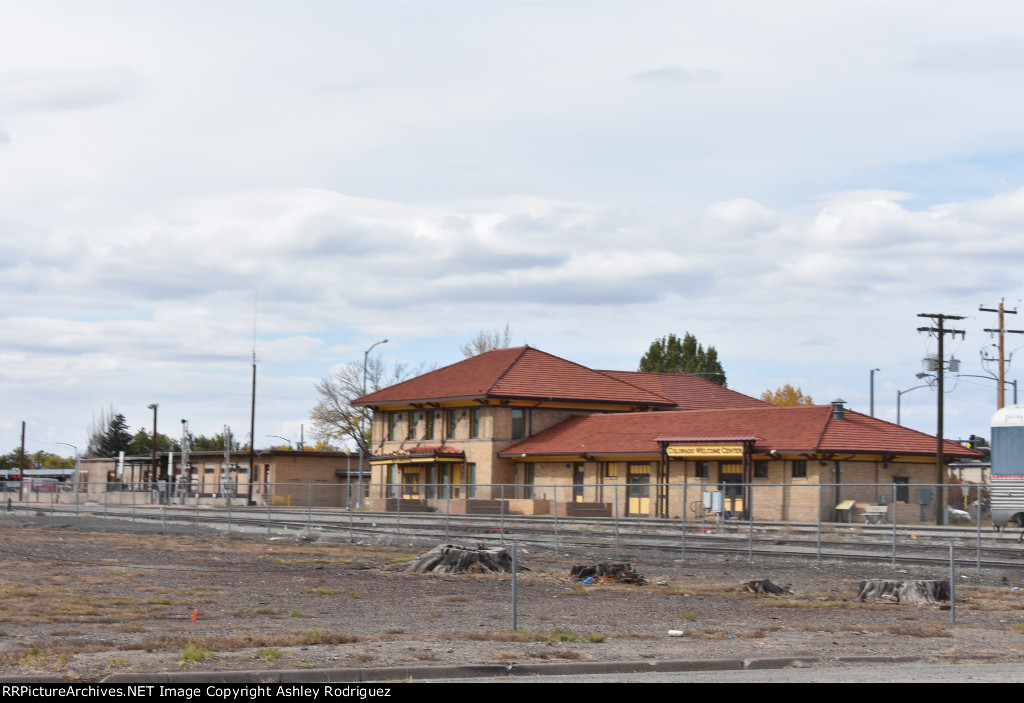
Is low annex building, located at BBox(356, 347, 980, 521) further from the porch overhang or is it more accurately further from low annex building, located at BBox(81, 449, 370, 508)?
low annex building, located at BBox(81, 449, 370, 508)

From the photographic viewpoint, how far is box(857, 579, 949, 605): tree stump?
62.6ft

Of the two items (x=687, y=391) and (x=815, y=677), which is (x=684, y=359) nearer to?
(x=687, y=391)

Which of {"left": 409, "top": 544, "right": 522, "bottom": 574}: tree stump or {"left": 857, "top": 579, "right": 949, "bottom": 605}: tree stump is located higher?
{"left": 857, "top": 579, "right": 949, "bottom": 605}: tree stump

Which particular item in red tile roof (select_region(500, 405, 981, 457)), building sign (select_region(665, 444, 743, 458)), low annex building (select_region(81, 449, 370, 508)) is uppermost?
red tile roof (select_region(500, 405, 981, 457))

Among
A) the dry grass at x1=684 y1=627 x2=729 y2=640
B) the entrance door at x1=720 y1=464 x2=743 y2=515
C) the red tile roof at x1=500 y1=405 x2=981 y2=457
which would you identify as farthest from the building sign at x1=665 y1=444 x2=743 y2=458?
the dry grass at x1=684 y1=627 x2=729 y2=640

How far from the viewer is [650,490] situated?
177 feet

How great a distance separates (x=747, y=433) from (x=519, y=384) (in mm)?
14777

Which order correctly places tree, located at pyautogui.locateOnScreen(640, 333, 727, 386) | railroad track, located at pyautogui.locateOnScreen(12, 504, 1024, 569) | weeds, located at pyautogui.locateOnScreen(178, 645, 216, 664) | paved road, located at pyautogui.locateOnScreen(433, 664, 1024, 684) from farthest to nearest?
1. tree, located at pyautogui.locateOnScreen(640, 333, 727, 386)
2. railroad track, located at pyautogui.locateOnScreen(12, 504, 1024, 569)
3. weeds, located at pyautogui.locateOnScreen(178, 645, 216, 664)
4. paved road, located at pyautogui.locateOnScreen(433, 664, 1024, 684)

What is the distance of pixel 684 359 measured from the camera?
110375mm

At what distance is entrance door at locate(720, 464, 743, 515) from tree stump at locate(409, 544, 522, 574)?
80.3 ft

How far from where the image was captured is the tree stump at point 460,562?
2452cm

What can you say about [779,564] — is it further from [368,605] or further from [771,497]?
[771,497]

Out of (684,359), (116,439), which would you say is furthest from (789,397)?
(116,439)
